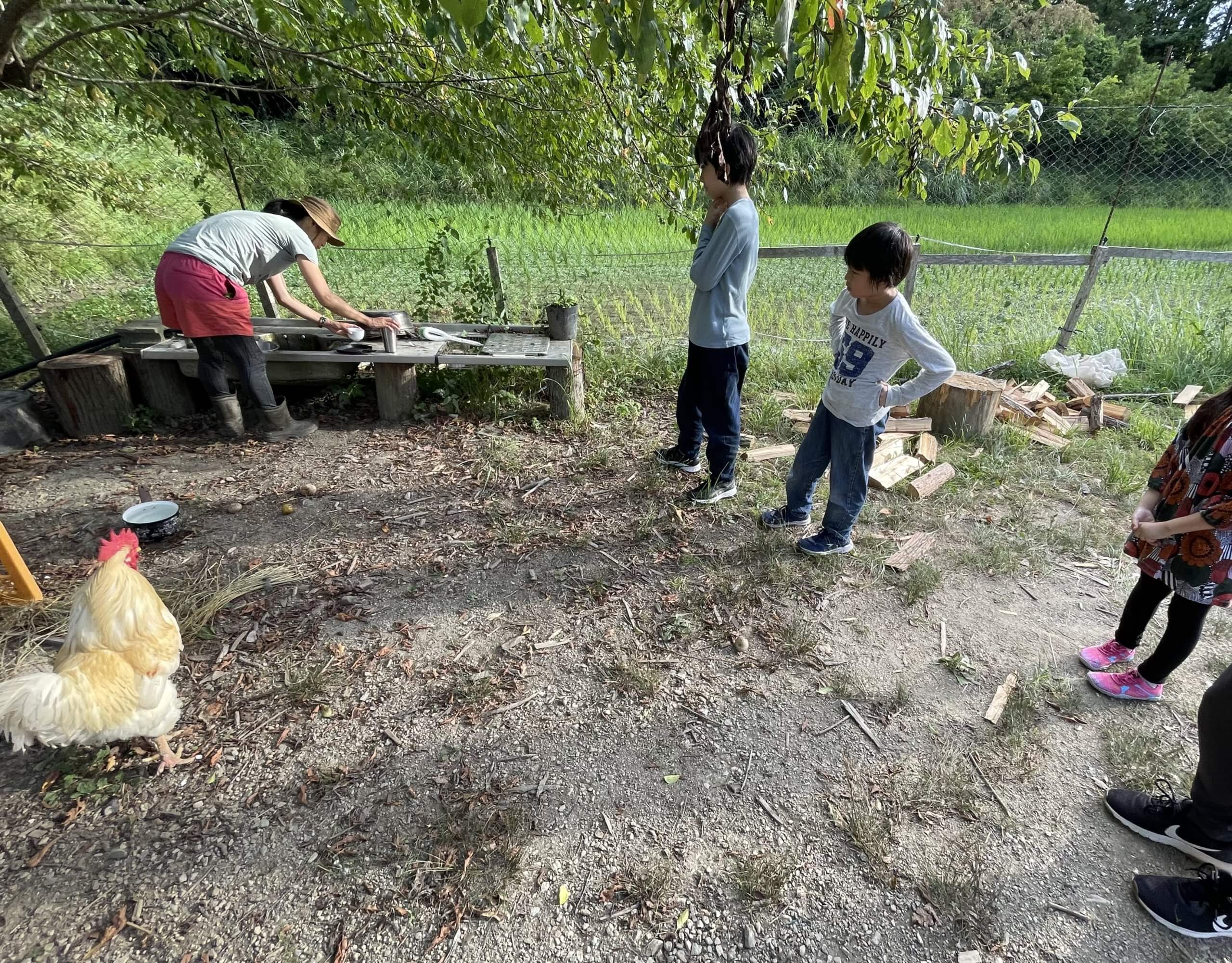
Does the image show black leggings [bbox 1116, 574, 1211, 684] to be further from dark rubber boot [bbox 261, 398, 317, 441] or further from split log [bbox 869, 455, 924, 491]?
dark rubber boot [bbox 261, 398, 317, 441]

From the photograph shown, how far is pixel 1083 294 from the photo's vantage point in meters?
5.51

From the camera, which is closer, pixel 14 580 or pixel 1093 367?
pixel 14 580

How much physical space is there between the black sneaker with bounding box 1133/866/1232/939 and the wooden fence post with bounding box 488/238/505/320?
215 inches

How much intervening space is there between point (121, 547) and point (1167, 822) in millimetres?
3757

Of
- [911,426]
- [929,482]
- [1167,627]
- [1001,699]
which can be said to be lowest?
[1001,699]

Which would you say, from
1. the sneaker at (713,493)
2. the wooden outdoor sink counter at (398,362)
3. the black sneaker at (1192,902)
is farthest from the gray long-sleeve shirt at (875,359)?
the wooden outdoor sink counter at (398,362)

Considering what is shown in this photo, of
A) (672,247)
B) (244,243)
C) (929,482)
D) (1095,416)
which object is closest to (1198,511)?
(929,482)

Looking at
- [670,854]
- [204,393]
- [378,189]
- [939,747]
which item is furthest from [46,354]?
[378,189]

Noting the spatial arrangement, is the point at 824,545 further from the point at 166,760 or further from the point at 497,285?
the point at 497,285

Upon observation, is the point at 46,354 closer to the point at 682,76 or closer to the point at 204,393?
the point at 204,393

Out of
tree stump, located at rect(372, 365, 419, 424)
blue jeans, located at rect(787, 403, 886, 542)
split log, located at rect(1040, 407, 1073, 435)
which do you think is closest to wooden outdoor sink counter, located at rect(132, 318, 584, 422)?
tree stump, located at rect(372, 365, 419, 424)

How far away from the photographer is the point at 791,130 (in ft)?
58.5

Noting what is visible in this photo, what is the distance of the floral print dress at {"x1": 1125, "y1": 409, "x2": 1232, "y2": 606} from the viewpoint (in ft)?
6.37

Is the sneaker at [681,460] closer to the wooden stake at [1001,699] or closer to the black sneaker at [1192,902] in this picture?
the wooden stake at [1001,699]
